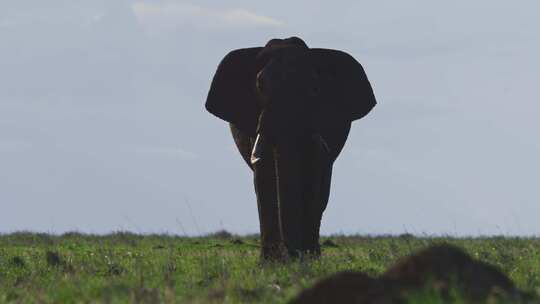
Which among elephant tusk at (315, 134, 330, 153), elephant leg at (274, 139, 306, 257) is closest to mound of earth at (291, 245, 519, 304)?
elephant leg at (274, 139, 306, 257)

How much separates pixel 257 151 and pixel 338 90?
2.48 meters

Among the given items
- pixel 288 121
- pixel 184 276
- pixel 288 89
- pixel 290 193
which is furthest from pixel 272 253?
pixel 184 276

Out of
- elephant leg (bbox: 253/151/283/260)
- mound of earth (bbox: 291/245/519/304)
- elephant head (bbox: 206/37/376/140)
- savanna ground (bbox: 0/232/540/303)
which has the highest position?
elephant head (bbox: 206/37/376/140)

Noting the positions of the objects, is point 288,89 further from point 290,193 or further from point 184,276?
point 184,276

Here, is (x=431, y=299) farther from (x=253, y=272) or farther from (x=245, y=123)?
(x=245, y=123)

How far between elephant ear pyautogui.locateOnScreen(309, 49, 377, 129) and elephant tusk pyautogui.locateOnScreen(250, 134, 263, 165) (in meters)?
0.94

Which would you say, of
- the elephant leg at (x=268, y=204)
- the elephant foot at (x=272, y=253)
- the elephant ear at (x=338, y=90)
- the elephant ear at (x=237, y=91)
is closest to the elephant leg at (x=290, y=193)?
the elephant foot at (x=272, y=253)

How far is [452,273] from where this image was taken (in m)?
9.14

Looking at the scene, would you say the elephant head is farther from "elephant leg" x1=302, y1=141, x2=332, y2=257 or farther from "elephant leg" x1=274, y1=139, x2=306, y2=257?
"elephant leg" x1=302, y1=141, x2=332, y2=257

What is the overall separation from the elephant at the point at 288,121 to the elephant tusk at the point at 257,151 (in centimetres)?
2

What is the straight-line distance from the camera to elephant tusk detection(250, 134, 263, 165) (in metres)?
20.0

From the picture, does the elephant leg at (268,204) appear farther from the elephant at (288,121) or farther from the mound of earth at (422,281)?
the mound of earth at (422,281)

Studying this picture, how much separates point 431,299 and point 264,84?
12.3m

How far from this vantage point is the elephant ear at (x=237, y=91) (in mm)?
21125
